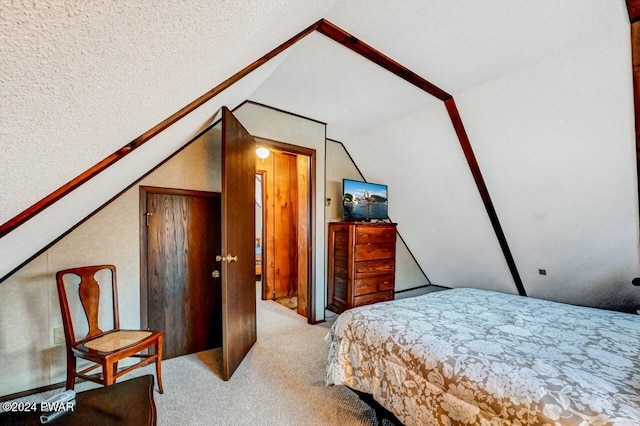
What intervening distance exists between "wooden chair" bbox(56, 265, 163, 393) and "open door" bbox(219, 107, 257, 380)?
53cm

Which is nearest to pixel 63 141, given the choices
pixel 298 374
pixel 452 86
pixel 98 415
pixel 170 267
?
pixel 98 415

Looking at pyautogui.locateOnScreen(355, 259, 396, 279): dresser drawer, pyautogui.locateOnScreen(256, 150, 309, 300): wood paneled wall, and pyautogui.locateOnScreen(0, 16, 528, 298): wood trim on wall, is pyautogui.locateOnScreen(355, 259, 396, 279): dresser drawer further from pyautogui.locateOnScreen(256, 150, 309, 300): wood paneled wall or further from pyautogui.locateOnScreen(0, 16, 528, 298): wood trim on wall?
pyautogui.locateOnScreen(256, 150, 309, 300): wood paneled wall

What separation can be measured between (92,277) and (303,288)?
2.38 metres

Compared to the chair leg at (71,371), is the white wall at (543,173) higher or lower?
higher

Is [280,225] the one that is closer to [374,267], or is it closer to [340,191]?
[340,191]

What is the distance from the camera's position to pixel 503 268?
11.8 ft

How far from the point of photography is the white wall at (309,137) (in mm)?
3113

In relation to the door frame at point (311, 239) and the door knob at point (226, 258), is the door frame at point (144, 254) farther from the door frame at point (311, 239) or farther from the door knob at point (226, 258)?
the door frame at point (311, 239)

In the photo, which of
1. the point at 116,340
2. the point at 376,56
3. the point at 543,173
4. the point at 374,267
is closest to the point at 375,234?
the point at 374,267

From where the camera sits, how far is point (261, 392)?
204 cm

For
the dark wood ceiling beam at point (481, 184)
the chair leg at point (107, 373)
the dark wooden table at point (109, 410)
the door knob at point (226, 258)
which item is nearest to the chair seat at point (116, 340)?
the chair leg at point (107, 373)

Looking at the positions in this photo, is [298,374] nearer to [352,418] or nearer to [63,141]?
[352,418]

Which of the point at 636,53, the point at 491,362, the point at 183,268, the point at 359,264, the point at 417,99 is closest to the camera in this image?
the point at 491,362

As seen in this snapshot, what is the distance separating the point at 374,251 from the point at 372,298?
2.02 feet
